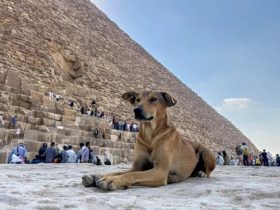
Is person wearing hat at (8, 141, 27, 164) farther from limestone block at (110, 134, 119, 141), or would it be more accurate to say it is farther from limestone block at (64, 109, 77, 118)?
limestone block at (110, 134, 119, 141)

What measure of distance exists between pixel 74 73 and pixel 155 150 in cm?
1952

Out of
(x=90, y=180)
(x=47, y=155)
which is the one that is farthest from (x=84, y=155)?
(x=90, y=180)

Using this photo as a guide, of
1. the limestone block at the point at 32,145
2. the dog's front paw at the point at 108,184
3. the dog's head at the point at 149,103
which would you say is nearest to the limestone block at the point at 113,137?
the limestone block at the point at 32,145

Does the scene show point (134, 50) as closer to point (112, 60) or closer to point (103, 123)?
point (112, 60)

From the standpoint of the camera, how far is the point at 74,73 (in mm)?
21656

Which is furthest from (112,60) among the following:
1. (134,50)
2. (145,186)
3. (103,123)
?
(145,186)

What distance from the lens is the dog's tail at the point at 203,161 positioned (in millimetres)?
3215

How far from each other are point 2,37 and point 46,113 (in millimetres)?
8116

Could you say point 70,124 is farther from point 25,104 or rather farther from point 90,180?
point 90,180

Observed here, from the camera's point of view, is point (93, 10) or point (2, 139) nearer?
point (2, 139)

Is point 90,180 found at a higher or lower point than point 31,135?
lower

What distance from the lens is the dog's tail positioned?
10.5ft

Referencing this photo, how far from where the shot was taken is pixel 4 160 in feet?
24.1

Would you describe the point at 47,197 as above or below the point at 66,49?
below
